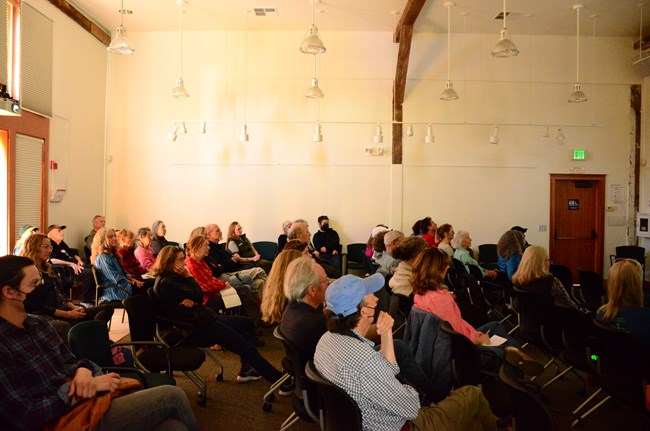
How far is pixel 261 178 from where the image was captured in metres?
10.4

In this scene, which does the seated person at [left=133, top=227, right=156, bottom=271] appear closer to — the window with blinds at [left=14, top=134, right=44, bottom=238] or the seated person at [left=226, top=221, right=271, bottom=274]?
the seated person at [left=226, top=221, right=271, bottom=274]

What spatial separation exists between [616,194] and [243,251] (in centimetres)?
765

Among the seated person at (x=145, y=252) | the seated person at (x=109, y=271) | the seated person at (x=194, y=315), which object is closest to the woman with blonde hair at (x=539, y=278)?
the seated person at (x=194, y=315)

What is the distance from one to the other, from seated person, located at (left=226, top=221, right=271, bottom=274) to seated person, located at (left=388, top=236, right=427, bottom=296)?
361cm

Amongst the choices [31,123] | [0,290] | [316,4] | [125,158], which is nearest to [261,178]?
[125,158]

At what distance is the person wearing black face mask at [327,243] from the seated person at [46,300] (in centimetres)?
557

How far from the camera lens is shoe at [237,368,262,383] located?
181 inches

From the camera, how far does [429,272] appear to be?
3.57 m

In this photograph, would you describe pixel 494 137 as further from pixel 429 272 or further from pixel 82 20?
pixel 82 20

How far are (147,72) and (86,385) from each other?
9.09 m

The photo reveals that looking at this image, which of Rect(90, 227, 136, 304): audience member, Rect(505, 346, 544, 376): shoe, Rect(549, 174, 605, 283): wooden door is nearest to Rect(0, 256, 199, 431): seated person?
Rect(505, 346, 544, 376): shoe

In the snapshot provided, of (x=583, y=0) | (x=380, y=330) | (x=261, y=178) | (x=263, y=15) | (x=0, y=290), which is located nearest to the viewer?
(x=0, y=290)

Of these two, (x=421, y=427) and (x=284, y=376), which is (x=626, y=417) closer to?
(x=421, y=427)

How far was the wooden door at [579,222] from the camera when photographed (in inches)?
418
